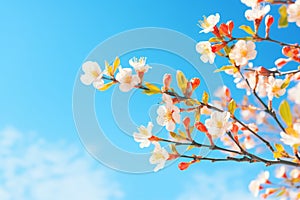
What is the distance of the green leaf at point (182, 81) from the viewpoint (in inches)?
44.6

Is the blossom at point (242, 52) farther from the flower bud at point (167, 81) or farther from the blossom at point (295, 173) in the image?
the blossom at point (295, 173)

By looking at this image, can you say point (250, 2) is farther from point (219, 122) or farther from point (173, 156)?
point (173, 156)

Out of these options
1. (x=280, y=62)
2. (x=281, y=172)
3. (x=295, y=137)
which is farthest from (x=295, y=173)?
(x=295, y=137)

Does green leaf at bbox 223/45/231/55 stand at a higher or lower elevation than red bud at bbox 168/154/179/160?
higher

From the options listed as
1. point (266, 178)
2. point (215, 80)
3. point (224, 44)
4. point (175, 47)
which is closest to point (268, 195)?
point (266, 178)

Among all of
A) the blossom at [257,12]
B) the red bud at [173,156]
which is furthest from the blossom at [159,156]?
the blossom at [257,12]

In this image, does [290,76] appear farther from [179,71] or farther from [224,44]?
[179,71]

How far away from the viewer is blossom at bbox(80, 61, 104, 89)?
115cm

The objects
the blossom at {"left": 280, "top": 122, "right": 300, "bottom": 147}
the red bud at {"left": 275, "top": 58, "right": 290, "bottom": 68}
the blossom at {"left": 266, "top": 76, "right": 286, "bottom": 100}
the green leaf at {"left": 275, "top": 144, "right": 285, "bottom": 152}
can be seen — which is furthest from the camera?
the red bud at {"left": 275, "top": 58, "right": 290, "bottom": 68}

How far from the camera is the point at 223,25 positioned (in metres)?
1.14

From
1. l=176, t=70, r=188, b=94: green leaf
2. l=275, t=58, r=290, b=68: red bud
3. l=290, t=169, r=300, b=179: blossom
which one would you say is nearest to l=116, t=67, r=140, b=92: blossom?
l=176, t=70, r=188, b=94: green leaf

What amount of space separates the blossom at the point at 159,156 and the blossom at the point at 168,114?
A: 0.23 feet

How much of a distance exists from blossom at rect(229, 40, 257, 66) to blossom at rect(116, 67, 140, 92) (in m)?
0.30

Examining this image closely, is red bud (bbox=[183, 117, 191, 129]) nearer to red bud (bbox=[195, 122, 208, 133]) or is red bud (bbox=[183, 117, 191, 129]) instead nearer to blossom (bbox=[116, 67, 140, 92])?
red bud (bbox=[195, 122, 208, 133])
